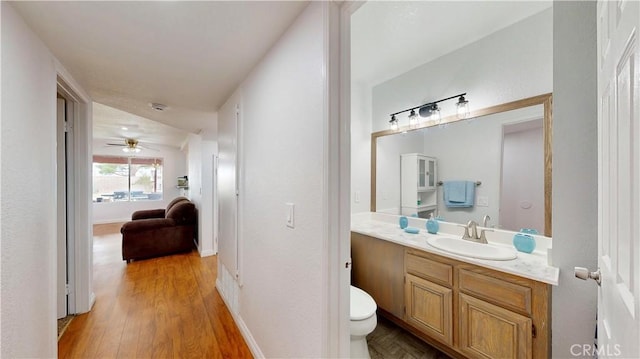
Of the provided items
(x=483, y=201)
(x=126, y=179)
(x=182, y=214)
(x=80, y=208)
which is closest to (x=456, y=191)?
(x=483, y=201)

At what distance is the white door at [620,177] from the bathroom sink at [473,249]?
77 centimetres

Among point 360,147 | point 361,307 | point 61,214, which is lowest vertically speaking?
point 361,307

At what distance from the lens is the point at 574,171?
1232 millimetres

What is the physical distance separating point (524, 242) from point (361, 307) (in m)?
1.21

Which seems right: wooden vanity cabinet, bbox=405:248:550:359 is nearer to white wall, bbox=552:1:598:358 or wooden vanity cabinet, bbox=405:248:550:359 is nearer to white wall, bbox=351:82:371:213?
white wall, bbox=552:1:598:358

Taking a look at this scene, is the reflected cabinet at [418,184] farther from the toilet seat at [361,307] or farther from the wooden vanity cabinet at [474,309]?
the toilet seat at [361,307]

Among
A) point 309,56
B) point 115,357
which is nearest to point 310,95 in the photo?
point 309,56

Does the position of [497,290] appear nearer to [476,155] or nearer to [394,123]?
[476,155]

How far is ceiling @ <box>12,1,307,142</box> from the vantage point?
3.83ft

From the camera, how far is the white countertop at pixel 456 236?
129 cm

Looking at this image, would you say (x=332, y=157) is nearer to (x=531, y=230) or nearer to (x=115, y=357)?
(x=531, y=230)

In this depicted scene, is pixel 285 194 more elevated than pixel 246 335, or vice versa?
pixel 285 194

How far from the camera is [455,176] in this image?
7.10ft

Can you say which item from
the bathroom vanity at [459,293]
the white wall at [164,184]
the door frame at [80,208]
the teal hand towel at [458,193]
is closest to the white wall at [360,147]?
the bathroom vanity at [459,293]
